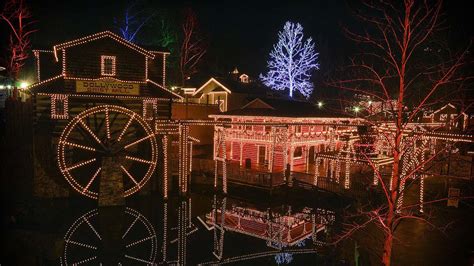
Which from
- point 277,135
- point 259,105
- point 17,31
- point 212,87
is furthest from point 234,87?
point 17,31

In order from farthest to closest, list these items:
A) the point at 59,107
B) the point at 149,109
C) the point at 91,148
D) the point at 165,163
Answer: the point at 149,109 → the point at 165,163 → the point at 59,107 → the point at 91,148

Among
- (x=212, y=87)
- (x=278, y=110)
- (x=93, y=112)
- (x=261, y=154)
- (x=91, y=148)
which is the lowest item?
(x=261, y=154)

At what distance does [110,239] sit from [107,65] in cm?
1015

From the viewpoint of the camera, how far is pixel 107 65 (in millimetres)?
21078

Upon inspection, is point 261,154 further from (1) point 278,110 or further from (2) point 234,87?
(2) point 234,87

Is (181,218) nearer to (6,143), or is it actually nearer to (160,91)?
(160,91)

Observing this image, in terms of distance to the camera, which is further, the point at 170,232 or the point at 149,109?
the point at 149,109

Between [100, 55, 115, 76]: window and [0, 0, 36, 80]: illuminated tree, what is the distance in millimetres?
14978

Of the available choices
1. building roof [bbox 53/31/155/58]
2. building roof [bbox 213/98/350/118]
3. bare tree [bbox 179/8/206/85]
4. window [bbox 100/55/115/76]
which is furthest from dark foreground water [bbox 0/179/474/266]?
bare tree [bbox 179/8/206/85]

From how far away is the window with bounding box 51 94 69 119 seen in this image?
20172 mm

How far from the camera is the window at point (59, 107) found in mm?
20172

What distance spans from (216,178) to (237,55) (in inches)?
1801

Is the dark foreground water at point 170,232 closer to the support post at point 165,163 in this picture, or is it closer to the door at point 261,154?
the support post at point 165,163

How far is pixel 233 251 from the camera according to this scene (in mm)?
15070
